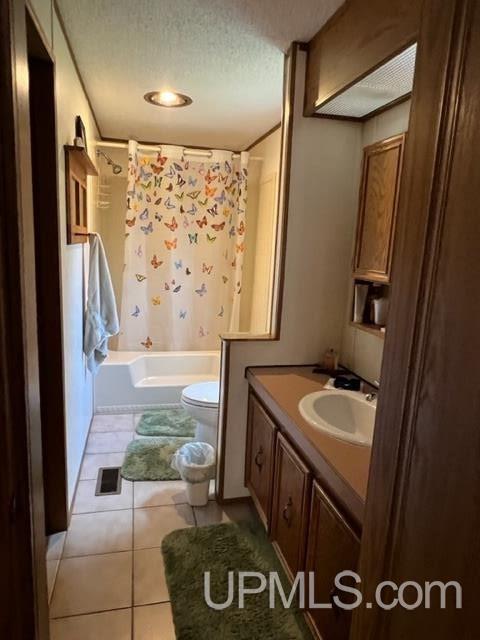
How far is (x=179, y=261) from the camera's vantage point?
388 centimetres

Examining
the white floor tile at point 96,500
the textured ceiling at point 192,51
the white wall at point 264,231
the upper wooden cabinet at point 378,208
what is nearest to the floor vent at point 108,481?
the white floor tile at point 96,500

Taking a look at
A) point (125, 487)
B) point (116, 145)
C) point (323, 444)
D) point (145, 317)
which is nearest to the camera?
point (323, 444)

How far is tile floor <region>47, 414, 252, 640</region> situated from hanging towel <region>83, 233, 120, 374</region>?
29.3 inches

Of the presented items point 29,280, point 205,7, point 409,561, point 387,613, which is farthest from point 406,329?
point 205,7

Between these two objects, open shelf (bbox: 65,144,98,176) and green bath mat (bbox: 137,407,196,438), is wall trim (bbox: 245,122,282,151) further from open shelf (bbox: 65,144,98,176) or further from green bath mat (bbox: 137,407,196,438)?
green bath mat (bbox: 137,407,196,438)

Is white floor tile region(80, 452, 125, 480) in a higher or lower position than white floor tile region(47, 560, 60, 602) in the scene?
lower

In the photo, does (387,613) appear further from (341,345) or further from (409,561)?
(341,345)

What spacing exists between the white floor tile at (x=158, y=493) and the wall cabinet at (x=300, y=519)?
51 cm

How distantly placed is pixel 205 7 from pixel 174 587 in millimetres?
2339

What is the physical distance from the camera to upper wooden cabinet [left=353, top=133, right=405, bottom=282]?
173cm

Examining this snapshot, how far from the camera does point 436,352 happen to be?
2.05ft

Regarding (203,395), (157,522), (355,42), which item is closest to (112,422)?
(203,395)

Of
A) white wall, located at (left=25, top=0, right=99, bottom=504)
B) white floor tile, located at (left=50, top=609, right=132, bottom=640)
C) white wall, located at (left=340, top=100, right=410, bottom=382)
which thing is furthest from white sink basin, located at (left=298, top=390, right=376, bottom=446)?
white wall, located at (left=25, top=0, right=99, bottom=504)

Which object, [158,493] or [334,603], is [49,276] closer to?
[158,493]
